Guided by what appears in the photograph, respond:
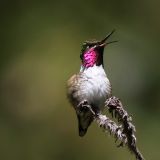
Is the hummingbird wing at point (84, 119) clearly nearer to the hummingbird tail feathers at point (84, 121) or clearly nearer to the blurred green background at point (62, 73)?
the hummingbird tail feathers at point (84, 121)

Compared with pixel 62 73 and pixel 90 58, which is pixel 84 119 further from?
pixel 62 73

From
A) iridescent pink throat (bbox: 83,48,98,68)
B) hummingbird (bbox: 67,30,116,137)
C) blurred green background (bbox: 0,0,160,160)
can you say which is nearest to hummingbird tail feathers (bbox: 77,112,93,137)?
hummingbird (bbox: 67,30,116,137)

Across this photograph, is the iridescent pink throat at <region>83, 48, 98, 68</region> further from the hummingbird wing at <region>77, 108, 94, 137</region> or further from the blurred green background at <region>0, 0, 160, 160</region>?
the blurred green background at <region>0, 0, 160, 160</region>

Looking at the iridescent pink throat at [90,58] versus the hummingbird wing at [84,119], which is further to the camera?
the iridescent pink throat at [90,58]

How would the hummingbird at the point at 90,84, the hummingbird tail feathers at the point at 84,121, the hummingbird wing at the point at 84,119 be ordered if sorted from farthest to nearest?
the hummingbird at the point at 90,84, the hummingbird tail feathers at the point at 84,121, the hummingbird wing at the point at 84,119

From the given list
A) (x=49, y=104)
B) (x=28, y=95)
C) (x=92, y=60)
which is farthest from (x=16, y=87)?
(x=92, y=60)

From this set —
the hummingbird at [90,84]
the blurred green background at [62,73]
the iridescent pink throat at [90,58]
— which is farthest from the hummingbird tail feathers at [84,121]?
the blurred green background at [62,73]
